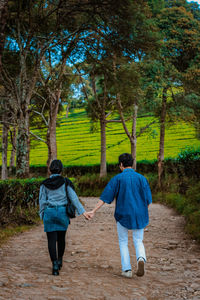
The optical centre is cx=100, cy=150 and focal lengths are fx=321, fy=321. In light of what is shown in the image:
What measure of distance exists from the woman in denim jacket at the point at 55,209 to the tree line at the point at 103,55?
11.3 feet

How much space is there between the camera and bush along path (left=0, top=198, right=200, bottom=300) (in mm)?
3776

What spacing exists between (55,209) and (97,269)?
1.29m

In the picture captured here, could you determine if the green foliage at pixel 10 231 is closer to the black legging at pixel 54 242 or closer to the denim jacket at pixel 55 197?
the black legging at pixel 54 242

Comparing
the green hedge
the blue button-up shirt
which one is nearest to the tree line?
the green hedge

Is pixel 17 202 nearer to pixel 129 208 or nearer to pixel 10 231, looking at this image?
pixel 10 231

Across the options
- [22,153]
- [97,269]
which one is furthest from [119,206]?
[22,153]

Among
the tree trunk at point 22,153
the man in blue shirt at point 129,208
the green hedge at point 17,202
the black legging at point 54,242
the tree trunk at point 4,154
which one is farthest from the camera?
the tree trunk at point 4,154

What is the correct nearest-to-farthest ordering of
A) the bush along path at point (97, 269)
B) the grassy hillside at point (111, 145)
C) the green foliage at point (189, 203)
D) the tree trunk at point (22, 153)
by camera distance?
the bush along path at point (97, 269), the green foliage at point (189, 203), the tree trunk at point (22, 153), the grassy hillside at point (111, 145)

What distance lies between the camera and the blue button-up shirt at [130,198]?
4.55 m

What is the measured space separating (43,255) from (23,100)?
26.4 ft

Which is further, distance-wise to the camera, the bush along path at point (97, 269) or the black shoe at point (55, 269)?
the black shoe at point (55, 269)

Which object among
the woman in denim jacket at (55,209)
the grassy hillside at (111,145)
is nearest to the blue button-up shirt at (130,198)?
the woman in denim jacket at (55,209)

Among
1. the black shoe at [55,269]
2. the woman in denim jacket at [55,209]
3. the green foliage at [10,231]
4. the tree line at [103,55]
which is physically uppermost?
the tree line at [103,55]

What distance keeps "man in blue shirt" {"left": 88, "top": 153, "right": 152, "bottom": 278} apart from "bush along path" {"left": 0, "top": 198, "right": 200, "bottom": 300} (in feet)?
1.26
